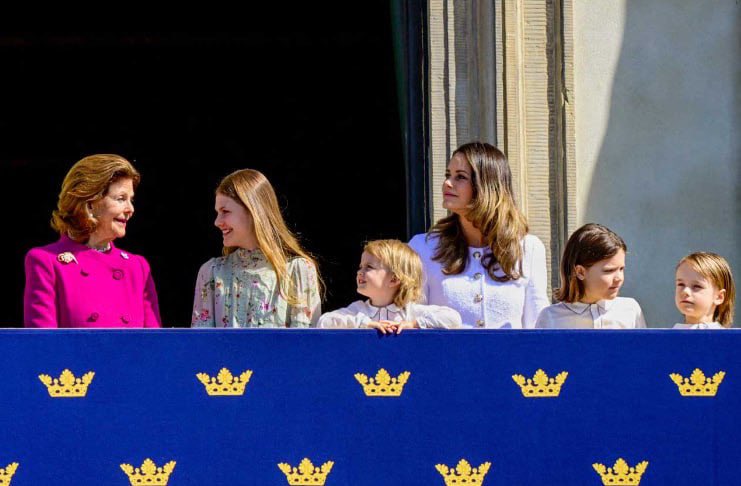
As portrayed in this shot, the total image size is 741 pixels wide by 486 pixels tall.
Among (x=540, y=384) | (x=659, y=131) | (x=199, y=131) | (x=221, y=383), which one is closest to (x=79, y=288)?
(x=221, y=383)

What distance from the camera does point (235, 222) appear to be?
16.5 feet

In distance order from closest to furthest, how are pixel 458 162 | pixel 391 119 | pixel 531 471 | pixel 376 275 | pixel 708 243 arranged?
1. pixel 531 471
2. pixel 376 275
3. pixel 458 162
4. pixel 708 243
5. pixel 391 119

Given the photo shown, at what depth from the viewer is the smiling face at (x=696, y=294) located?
5008 mm

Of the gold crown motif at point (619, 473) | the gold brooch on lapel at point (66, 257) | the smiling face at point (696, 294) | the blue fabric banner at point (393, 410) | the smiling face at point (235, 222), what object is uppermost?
the smiling face at point (235, 222)

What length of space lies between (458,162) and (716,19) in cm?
215

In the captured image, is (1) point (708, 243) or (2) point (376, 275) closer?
(2) point (376, 275)

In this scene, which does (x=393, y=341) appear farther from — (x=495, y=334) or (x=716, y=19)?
(x=716, y=19)

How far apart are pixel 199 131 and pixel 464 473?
6589 mm

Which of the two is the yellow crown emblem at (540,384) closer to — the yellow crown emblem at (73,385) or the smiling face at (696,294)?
the smiling face at (696,294)

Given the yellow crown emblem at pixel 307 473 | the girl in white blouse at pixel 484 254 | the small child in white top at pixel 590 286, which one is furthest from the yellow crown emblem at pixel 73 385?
the small child in white top at pixel 590 286

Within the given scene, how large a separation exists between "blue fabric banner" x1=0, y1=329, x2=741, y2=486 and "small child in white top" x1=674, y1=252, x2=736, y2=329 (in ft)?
1.95

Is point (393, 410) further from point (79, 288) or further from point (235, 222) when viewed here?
point (79, 288)

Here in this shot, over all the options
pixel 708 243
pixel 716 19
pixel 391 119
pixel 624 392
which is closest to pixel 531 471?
pixel 624 392

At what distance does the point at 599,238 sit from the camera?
499 centimetres
